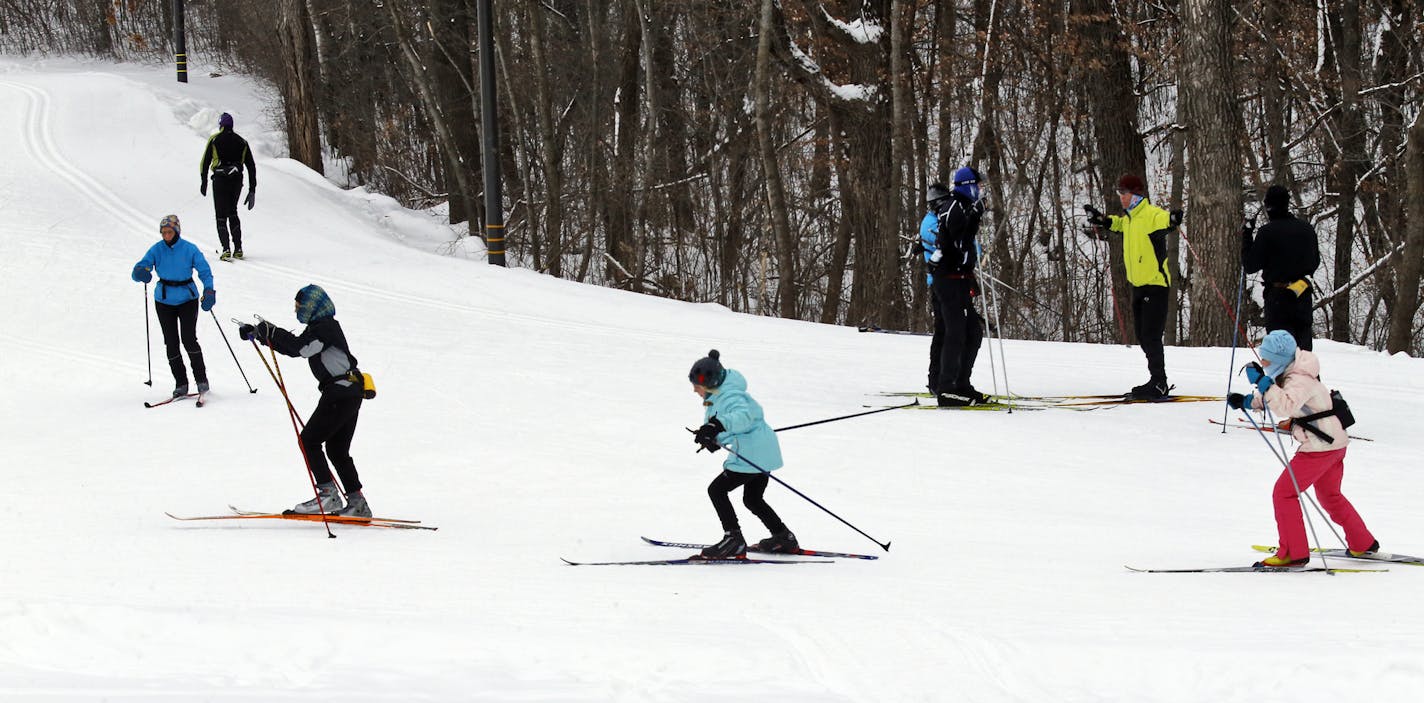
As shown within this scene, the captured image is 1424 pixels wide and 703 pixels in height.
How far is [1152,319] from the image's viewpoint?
420 inches

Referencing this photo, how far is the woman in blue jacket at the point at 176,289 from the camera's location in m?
11.0

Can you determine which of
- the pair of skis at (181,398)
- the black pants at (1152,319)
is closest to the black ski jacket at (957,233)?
the black pants at (1152,319)

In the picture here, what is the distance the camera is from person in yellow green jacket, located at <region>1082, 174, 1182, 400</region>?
10555 mm

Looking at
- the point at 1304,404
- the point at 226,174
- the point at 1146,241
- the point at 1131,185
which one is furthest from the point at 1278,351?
the point at 226,174

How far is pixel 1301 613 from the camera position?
5.76 m

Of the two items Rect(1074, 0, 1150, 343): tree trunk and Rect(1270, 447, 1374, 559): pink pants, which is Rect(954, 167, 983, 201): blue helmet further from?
Rect(1074, 0, 1150, 343): tree trunk

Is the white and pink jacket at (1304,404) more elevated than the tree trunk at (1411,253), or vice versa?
the tree trunk at (1411,253)

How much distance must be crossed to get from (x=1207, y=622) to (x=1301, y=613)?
480 millimetres

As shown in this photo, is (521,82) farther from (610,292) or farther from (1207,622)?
(1207,622)

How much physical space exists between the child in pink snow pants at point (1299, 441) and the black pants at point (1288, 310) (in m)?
3.72

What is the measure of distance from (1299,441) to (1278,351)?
49cm

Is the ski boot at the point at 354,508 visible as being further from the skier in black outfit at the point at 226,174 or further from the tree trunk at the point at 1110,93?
the tree trunk at the point at 1110,93

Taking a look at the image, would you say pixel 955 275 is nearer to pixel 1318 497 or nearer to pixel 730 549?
pixel 1318 497

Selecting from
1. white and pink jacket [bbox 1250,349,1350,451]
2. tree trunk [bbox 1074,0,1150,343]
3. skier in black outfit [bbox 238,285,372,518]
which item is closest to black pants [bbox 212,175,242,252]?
skier in black outfit [bbox 238,285,372,518]
